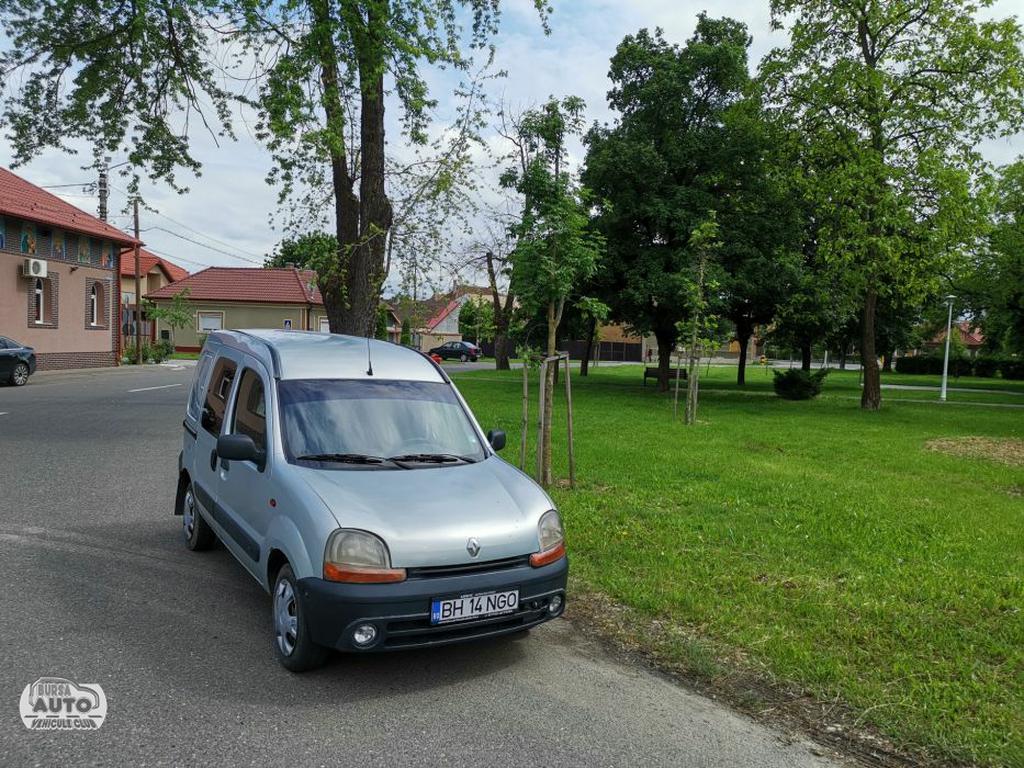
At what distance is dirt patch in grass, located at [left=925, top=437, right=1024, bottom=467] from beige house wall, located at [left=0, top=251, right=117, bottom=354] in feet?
99.6

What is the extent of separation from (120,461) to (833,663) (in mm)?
9339

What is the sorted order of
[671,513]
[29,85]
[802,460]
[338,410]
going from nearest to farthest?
[338,410] < [671,513] < [802,460] < [29,85]

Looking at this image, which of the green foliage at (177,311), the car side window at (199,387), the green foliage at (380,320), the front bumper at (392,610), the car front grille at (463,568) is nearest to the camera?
the front bumper at (392,610)

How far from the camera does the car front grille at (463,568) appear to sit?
3.84 metres

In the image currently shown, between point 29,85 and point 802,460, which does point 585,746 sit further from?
point 29,85

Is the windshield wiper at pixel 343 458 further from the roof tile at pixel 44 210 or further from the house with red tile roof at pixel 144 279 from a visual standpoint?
the house with red tile roof at pixel 144 279

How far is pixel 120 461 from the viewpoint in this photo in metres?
10.3

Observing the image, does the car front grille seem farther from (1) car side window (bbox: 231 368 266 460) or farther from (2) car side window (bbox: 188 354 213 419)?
(2) car side window (bbox: 188 354 213 419)

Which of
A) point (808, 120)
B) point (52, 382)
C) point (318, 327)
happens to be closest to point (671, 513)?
point (808, 120)

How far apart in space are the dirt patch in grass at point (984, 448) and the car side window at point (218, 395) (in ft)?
38.8

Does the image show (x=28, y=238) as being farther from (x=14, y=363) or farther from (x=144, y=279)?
(x=144, y=279)

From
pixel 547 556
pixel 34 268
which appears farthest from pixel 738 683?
pixel 34 268

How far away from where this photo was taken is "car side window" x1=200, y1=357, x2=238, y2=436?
5.73 m

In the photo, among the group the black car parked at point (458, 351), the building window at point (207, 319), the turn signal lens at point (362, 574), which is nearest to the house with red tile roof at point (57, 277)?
the building window at point (207, 319)
